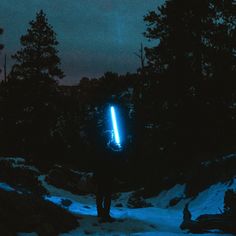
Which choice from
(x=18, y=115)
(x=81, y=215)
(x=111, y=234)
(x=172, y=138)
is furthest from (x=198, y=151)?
(x=18, y=115)

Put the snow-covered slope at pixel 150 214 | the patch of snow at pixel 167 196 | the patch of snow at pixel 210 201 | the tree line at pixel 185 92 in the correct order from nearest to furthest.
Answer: the snow-covered slope at pixel 150 214, the patch of snow at pixel 210 201, the patch of snow at pixel 167 196, the tree line at pixel 185 92

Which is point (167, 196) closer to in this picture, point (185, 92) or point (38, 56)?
point (185, 92)

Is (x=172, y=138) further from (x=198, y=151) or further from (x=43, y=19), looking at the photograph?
(x=43, y=19)

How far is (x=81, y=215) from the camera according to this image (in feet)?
34.5

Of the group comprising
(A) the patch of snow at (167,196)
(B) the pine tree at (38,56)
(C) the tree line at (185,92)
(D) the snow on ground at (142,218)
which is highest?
(B) the pine tree at (38,56)

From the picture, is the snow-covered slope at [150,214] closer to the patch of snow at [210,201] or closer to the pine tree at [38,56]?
the patch of snow at [210,201]

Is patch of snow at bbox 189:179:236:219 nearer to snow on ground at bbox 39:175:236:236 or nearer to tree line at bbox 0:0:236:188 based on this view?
snow on ground at bbox 39:175:236:236

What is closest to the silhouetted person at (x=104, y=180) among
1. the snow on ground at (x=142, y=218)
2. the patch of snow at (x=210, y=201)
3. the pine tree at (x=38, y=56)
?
the snow on ground at (x=142, y=218)

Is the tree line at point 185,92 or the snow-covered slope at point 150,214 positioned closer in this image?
the snow-covered slope at point 150,214

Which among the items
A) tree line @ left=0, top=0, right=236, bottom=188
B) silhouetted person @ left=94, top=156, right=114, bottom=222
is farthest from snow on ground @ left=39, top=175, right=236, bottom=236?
tree line @ left=0, top=0, right=236, bottom=188

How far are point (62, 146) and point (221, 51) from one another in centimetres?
1664

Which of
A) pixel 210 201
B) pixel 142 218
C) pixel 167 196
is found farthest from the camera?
pixel 167 196

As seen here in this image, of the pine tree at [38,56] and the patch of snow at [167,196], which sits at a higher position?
the pine tree at [38,56]

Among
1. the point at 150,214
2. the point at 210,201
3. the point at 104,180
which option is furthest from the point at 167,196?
the point at 104,180
